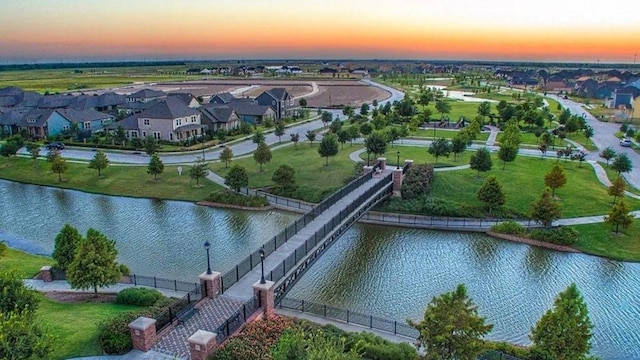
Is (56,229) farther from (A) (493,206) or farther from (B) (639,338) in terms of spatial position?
(B) (639,338)

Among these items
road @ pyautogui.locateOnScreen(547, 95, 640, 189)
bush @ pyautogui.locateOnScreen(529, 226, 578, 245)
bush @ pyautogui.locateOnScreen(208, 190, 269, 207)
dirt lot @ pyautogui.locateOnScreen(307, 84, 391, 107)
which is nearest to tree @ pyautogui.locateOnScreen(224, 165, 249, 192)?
bush @ pyautogui.locateOnScreen(208, 190, 269, 207)

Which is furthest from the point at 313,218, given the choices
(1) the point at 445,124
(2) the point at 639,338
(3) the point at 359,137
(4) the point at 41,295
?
(1) the point at 445,124

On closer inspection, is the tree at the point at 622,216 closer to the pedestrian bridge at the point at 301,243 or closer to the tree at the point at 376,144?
the pedestrian bridge at the point at 301,243

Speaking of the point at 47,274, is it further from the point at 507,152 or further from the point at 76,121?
the point at 76,121

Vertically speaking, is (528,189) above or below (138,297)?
below

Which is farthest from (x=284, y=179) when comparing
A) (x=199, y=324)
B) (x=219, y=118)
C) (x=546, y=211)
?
(x=219, y=118)

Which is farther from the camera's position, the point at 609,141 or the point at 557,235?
the point at 609,141

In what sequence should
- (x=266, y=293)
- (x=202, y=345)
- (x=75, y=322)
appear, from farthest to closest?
1. (x=75, y=322)
2. (x=266, y=293)
3. (x=202, y=345)

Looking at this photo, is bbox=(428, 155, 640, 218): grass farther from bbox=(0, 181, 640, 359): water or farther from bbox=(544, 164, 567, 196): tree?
bbox=(0, 181, 640, 359): water
